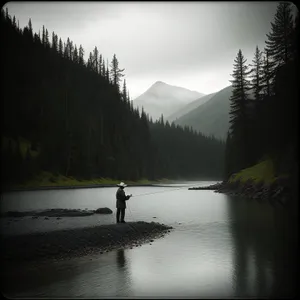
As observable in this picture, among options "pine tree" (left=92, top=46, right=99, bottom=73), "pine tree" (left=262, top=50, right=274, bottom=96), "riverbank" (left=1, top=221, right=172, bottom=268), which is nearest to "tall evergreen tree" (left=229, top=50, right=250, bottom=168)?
"pine tree" (left=262, top=50, right=274, bottom=96)

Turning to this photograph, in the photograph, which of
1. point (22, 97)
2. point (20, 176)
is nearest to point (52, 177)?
point (20, 176)

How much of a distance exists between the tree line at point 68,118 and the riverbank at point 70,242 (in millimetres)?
53458

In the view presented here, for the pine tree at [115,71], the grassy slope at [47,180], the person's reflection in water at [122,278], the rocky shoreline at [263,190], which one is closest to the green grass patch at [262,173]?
the rocky shoreline at [263,190]

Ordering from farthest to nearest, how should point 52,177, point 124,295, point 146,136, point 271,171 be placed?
1. point 146,136
2. point 52,177
3. point 271,171
4. point 124,295

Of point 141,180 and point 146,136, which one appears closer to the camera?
point 141,180

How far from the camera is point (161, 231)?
2641 cm

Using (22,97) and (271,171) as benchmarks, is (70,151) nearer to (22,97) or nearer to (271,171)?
(22,97)

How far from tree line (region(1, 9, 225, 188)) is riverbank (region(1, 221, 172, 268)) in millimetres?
53458

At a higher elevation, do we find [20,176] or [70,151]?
[70,151]

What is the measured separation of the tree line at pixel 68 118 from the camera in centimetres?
9908

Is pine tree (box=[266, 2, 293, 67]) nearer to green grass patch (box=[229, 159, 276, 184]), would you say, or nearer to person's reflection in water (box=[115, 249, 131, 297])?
green grass patch (box=[229, 159, 276, 184])

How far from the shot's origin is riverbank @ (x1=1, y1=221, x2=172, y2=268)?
17.2 meters

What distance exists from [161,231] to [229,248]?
24.8ft

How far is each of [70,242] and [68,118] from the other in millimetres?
118081
